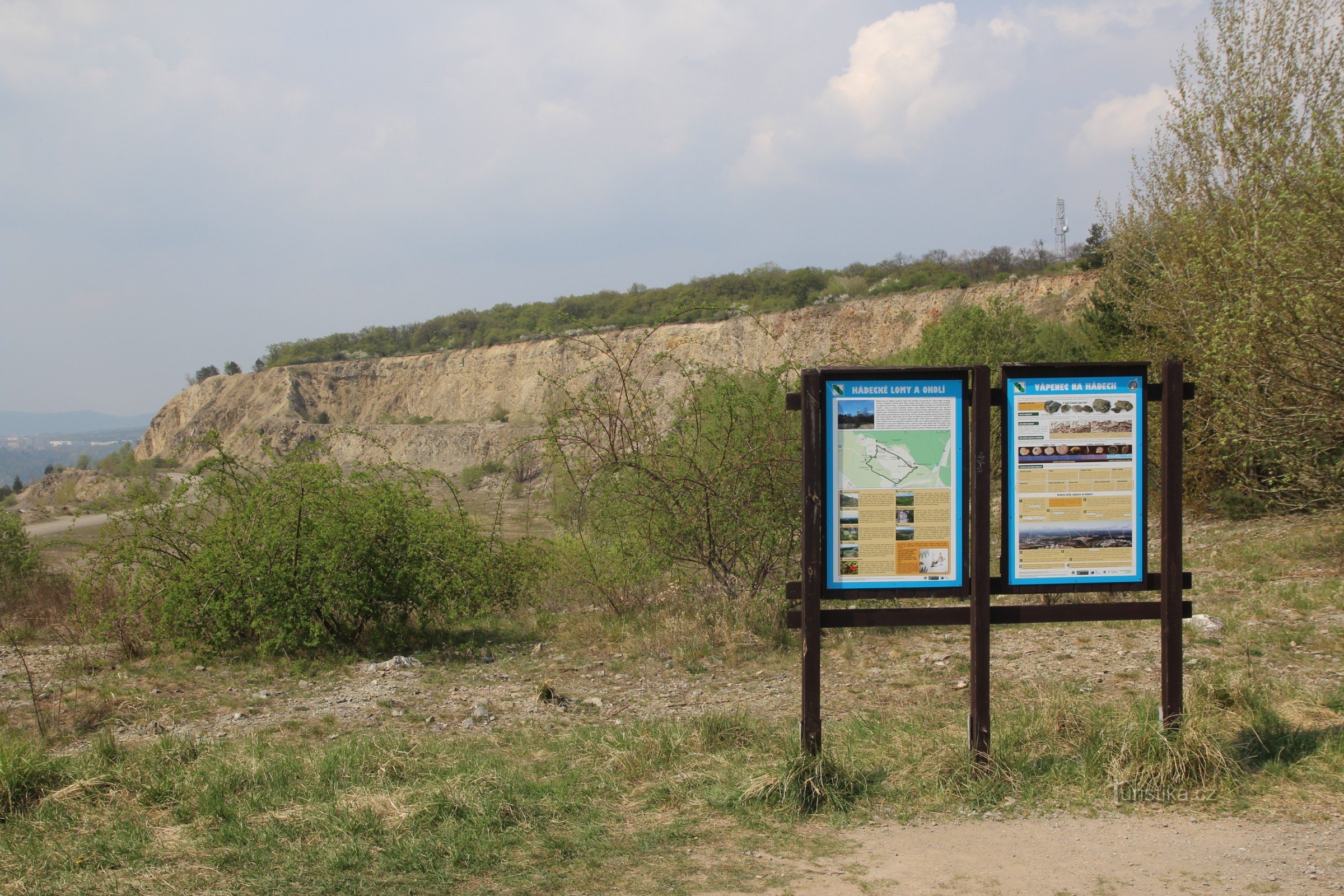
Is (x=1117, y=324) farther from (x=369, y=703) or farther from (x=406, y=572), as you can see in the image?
(x=369, y=703)

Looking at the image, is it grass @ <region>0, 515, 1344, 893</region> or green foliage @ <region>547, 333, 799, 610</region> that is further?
green foliage @ <region>547, 333, 799, 610</region>

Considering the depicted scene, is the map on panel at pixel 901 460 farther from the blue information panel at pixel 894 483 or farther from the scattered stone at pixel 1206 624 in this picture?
the scattered stone at pixel 1206 624

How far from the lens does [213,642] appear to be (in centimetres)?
827

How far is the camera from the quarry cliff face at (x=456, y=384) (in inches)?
1709

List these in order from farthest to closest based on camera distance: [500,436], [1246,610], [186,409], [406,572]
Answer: [186,409] < [500,436] < [406,572] < [1246,610]

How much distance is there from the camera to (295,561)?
26.7ft

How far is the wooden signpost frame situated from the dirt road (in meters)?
0.61

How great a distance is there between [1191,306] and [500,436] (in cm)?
4639

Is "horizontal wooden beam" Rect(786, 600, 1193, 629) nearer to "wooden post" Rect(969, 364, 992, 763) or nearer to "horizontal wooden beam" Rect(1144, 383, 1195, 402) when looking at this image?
"wooden post" Rect(969, 364, 992, 763)

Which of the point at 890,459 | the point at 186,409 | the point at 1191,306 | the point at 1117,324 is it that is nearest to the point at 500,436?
the point at 186,409

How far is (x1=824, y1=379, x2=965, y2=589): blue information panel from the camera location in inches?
173

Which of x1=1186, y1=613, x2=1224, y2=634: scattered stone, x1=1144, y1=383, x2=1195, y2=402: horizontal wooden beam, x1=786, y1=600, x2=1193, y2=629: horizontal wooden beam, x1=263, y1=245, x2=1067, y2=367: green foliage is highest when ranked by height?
x1=263, y1=245, x2=1067, y2=367: green foliage

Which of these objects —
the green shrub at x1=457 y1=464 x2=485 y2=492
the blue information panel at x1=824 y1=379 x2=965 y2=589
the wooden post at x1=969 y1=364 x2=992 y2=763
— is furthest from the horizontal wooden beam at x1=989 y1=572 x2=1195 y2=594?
the green shrub at x1=457 y1=464 x2=485 y2=492

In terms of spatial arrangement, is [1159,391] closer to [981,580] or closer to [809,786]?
[981,580]
